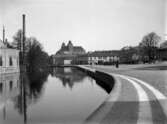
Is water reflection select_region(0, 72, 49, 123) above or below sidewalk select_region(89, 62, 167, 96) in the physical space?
below

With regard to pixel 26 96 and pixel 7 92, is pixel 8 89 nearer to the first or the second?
pixel 7 92

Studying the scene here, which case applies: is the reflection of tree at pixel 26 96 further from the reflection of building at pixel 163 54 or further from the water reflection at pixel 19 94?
the reflection of building at pixel 163 54

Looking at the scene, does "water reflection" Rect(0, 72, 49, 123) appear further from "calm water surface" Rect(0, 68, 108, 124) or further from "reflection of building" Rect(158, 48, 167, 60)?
"reflection of building" Rect(158, 48, 167, 60)

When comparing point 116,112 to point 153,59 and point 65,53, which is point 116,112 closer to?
point 153,59

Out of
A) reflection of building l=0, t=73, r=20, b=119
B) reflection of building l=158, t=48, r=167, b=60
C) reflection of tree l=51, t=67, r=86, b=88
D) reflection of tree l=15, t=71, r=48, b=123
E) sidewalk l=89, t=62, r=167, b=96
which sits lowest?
reflection of tree l=51, t=67, r=86, b=88

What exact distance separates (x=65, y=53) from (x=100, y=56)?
9.97 m

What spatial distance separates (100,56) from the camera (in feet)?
180

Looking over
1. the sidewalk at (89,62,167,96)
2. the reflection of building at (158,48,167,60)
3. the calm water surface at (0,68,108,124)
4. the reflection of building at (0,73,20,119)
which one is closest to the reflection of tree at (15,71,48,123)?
the calm water surface at (0,68,108,124)

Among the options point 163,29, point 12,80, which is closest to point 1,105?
point 163,29

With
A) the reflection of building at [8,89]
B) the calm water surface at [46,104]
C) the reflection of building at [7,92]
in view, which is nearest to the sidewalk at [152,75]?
the calm water surface at [46,104]

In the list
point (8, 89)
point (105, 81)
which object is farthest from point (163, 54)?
point (8, 89)

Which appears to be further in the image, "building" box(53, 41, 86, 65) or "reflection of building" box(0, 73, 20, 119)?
"building" box(53, 41, 86, 65)

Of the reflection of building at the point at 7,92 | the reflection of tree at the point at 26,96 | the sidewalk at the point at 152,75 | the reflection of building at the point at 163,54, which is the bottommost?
the reflection of tree at the point at 26,96

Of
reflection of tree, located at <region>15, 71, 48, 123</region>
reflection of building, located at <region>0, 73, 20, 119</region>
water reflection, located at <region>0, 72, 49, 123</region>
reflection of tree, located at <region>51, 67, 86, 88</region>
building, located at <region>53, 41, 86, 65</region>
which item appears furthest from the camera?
building, located at <region>53, 41, 86, 65</region>
